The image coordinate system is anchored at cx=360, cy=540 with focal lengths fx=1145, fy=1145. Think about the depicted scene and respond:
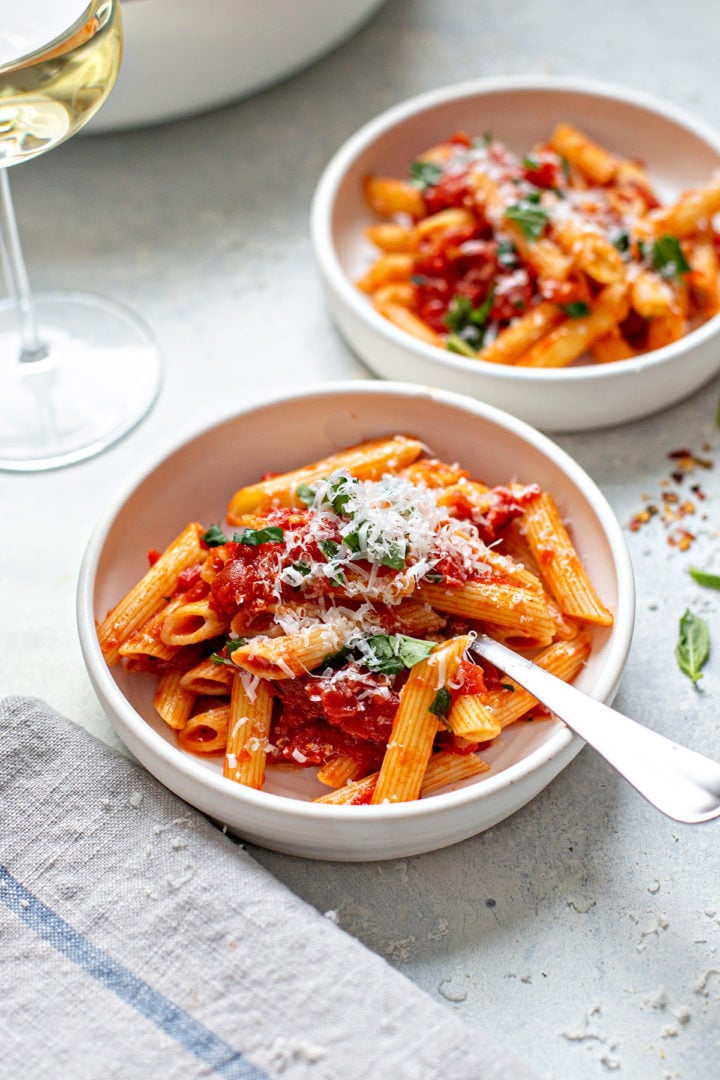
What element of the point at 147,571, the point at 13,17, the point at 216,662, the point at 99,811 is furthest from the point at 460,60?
the point at 99,811

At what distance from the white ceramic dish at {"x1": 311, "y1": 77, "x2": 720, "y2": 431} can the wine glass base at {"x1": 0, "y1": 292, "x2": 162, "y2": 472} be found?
1.41 feet

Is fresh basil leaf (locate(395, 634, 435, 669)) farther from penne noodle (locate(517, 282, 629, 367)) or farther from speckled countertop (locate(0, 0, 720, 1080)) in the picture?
penne noodle (locate(517, 282, 629, 367))

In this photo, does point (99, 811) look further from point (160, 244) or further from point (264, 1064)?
point (160, 244)

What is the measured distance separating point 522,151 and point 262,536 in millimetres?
1412

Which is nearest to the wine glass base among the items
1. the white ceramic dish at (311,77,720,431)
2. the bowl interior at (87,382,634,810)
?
the bowl interior at (87,382,634,810)

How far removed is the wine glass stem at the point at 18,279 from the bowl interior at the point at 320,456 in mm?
509

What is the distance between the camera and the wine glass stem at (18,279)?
2.01 metres

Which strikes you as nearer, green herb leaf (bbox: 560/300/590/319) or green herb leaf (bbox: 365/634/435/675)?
green herb leaf (bbox: 365/634/435/675)

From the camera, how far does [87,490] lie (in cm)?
Answer: 215

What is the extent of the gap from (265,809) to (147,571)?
57 cm

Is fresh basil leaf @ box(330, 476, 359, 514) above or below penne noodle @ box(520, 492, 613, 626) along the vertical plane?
above

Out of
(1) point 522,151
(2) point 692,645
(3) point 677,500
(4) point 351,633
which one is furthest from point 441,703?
(1) point 522,151

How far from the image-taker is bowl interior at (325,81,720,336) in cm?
247

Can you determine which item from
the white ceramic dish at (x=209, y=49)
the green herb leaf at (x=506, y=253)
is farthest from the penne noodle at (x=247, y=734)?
the white ceramic dish at (x=209, y=49)
